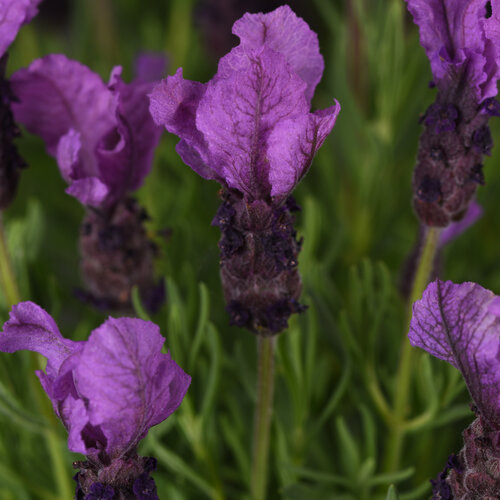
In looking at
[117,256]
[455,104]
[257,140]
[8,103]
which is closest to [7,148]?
[8,103]

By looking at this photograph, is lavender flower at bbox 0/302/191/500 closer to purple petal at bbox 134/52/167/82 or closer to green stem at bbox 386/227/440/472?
green stem at bbox 386/227/440/472

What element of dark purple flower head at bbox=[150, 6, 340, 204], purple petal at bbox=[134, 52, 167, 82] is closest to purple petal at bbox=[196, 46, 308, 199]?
dark purple flower head at bbox=[150, 6, 340, 204]

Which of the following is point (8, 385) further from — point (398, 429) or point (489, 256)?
point (489, 256)

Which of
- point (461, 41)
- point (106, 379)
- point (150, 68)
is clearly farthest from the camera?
point (150, 68)

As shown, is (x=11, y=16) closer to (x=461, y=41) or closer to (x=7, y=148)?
(x=7, y=148)

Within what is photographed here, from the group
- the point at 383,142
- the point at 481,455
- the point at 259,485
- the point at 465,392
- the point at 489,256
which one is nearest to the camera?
the point at 481,455

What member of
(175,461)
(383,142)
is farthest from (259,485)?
(383,142)
